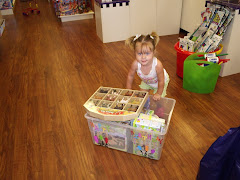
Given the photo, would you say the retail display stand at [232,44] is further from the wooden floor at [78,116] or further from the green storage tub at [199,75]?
the green storage tub at [199,75]

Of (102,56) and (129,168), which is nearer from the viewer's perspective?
(129,168)

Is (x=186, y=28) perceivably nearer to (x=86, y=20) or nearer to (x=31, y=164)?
(x=86, y=20)

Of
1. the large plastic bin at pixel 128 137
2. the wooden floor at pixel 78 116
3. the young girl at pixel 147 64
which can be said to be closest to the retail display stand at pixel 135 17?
the wooden floor at pixel 78 116

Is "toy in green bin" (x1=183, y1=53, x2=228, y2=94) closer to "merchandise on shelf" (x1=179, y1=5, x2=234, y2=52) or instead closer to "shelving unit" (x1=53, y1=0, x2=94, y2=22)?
"merchandise on shelf" (x1=179, y1=5, x2=234, y2=52)

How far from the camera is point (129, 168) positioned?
1319 mm

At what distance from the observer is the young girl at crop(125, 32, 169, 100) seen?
1.39m

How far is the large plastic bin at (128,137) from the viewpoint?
4.11ft

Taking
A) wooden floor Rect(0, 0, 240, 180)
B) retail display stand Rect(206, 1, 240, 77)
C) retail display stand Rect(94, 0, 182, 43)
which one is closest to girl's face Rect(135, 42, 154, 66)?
wooden floor Rect(0, 0, 240, 180)

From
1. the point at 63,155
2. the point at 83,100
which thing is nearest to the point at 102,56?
the point at 83,100

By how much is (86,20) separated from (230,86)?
141 inches

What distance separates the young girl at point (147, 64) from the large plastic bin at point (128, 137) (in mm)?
293

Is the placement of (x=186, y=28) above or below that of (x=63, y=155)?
above

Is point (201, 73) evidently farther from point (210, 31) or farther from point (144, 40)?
point (144, 40)

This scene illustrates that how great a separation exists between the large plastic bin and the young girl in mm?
293
